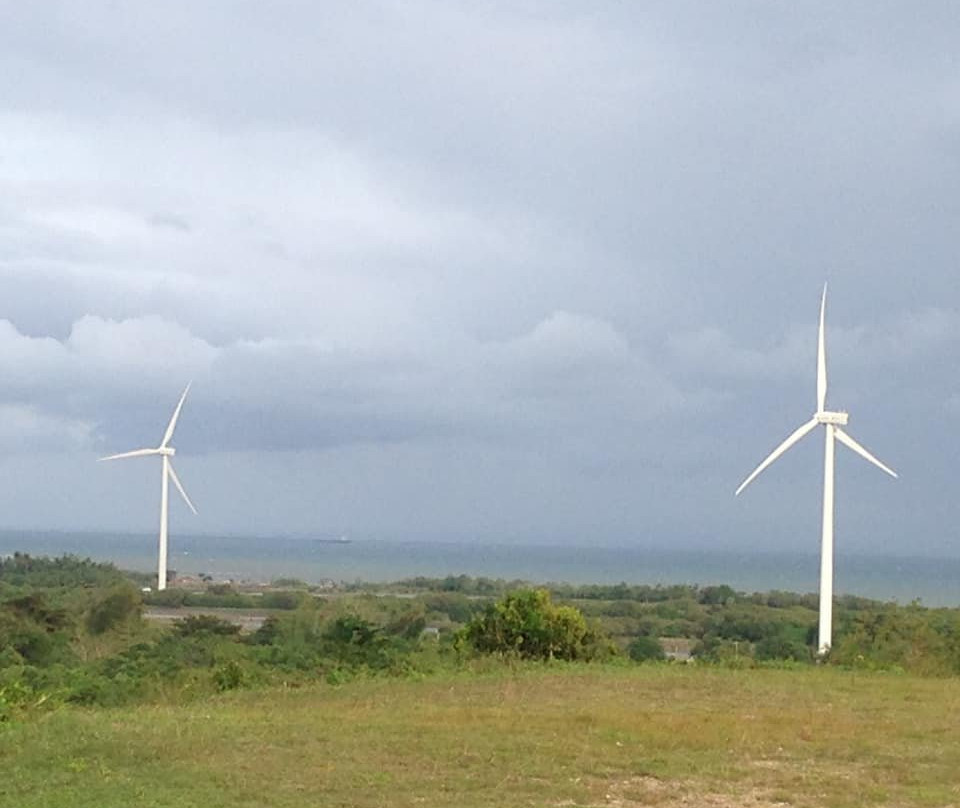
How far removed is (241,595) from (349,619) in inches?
1701

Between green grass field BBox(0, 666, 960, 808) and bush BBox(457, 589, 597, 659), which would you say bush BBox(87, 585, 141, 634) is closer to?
bush BBox(457, 589, 597, 659)

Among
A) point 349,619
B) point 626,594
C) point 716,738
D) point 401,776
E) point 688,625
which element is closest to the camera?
point 401,776

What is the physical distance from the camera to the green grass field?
1047 centimetres

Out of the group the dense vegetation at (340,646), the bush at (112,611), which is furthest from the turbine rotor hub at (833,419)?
the bush at (112,611)

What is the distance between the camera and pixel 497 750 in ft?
40.4

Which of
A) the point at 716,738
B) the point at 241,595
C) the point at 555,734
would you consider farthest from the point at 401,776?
the point at 241,595

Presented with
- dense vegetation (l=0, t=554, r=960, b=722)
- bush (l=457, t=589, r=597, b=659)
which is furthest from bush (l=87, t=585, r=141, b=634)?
bush (l=457, t=589, r=597, b=659)

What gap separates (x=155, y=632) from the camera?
3534 cm

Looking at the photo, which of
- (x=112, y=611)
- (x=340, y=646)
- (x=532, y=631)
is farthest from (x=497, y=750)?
(x=112, y=611)

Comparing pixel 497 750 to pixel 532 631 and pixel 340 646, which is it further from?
pixel 532 631

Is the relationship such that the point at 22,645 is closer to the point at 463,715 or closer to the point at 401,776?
the point at 463,715

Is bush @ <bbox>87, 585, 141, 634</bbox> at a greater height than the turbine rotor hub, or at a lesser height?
lesser

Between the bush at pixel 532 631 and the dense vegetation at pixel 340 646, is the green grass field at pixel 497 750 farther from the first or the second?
the bush at pixel 532 631

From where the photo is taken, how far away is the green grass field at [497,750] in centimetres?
1047
